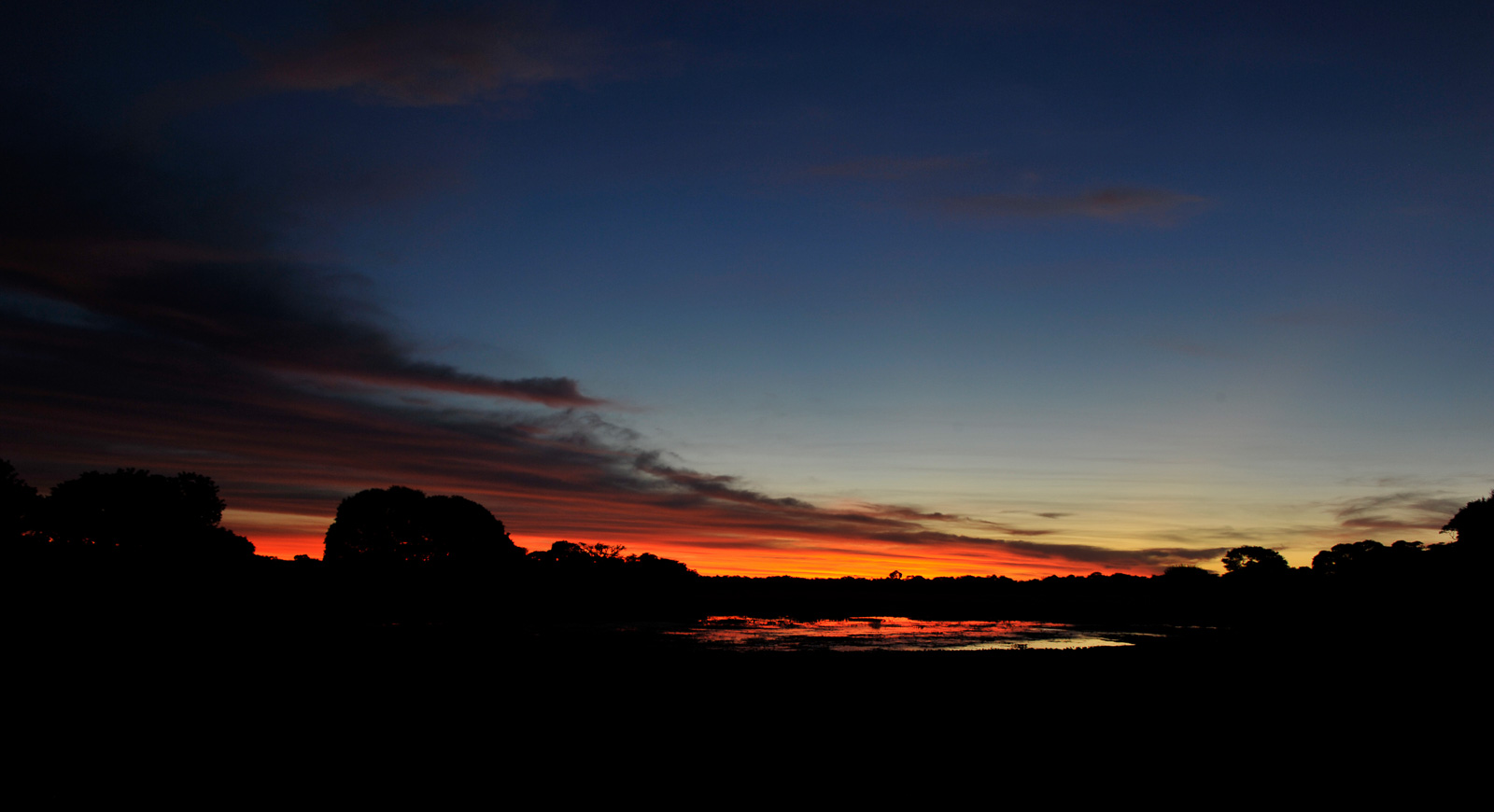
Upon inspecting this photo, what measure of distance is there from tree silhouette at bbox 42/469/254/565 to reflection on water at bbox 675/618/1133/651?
45797 millimetres

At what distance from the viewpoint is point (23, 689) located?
20312 mm

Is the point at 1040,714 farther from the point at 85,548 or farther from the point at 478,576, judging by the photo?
the point at 85,548

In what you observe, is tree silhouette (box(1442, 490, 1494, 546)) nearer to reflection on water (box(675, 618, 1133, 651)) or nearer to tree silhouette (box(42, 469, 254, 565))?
reflection on water (box(675, 618, 1133, 651))

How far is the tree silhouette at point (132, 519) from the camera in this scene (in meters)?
63.6

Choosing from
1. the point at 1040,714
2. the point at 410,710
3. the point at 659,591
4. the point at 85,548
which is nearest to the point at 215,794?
the point at 410,710

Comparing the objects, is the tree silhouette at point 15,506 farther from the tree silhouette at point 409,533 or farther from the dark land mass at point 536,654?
the tree silhouette at point 409,533

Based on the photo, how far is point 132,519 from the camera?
213 feet

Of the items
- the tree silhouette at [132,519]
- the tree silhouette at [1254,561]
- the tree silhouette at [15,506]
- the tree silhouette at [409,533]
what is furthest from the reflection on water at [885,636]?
the tree silhouette at [1254,561]

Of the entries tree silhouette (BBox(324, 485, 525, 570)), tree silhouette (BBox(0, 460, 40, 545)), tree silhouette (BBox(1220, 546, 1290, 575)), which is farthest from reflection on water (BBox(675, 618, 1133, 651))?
tree silhouette (BBox(1220, 546, 1290, 575))

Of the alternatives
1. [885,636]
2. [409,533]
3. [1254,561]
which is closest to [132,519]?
[409,533]

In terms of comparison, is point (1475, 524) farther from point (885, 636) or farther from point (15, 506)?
point (15, 506)

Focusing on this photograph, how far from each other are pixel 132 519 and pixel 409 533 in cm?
2173

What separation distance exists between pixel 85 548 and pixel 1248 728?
80011 mm

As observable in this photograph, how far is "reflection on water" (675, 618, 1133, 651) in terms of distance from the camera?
4122 cm
